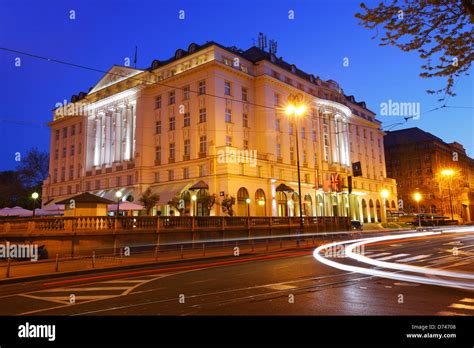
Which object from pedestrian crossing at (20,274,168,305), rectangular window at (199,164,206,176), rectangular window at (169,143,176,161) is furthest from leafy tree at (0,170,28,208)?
pedestrian crossing at (20,274,168,305)

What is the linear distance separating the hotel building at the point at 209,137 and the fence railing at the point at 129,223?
27.0 feet

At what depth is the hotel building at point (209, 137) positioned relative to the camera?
44062mm

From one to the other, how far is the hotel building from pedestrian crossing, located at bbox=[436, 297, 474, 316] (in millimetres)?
32105

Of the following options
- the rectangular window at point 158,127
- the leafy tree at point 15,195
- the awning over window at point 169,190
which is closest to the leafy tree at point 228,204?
the awning over window at point 169,190

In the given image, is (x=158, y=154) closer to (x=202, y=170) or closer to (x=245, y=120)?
(x=202, y=170)

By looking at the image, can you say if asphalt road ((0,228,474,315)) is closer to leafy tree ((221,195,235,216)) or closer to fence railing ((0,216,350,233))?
fence railing ((0,216,350,233))

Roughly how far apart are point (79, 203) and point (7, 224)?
415cm

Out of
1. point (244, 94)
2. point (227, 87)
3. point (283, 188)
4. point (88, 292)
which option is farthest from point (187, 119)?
point (88, 292)

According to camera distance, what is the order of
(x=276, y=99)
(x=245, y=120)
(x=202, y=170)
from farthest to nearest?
1. (x=276, y=99)
2. (x=245, y=120)
3. (x=202, y=170)

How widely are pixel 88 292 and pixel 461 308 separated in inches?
350

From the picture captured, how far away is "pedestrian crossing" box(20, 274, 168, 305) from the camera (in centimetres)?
900

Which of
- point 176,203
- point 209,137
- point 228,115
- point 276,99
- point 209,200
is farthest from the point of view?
point 276,99

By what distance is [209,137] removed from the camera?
44.1 m

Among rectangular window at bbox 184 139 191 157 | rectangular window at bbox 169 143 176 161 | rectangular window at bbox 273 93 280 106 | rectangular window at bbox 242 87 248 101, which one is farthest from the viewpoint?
rectangular window at bbox 273 93 280 106
